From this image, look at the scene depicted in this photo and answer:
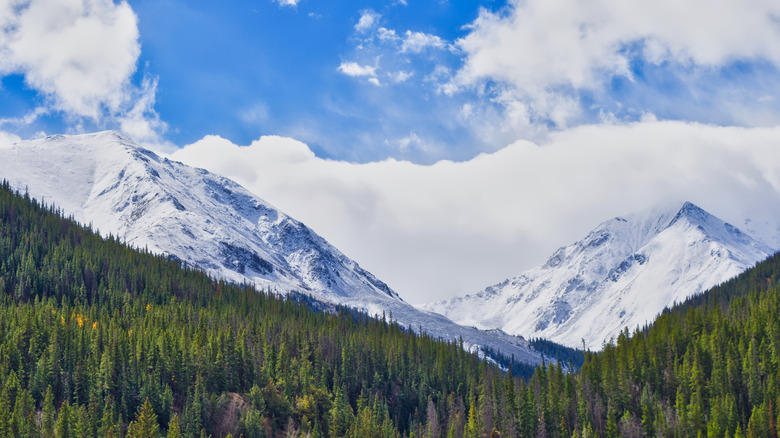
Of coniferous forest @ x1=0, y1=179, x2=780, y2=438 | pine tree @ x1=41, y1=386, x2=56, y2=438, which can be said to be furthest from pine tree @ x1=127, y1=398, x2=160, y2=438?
pine tree @ x1=41, y1=386, x2=56, y2=438

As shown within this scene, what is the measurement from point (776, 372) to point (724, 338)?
16782 mm

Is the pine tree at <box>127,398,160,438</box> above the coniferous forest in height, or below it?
below

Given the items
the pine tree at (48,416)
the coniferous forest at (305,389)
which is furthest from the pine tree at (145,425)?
the pine tree at (48,416)

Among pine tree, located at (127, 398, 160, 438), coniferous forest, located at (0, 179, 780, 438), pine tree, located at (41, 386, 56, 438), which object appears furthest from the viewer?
coniferous forest, located at (0, 179, 780, 438)

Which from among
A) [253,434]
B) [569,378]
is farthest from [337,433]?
[569,378]

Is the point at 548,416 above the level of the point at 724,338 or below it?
below

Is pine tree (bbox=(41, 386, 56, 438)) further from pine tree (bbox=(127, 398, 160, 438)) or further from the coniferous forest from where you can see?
pine tree (bbox=(127, 398, 160, 438))

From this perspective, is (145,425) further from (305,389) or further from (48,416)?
(305,389)

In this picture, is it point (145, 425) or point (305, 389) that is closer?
point (145, 425)

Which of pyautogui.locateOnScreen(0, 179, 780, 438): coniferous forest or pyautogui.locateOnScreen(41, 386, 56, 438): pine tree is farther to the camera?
pyautogui.locateOnScreen(0, 179, 780, 438): coniferous forest

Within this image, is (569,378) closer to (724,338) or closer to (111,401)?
(724,338)

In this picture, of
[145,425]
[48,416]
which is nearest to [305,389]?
[145,425]

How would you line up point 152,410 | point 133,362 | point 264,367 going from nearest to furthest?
1. point 152,410
2. point 133,362
3. point 264,367

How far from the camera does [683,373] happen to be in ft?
545
